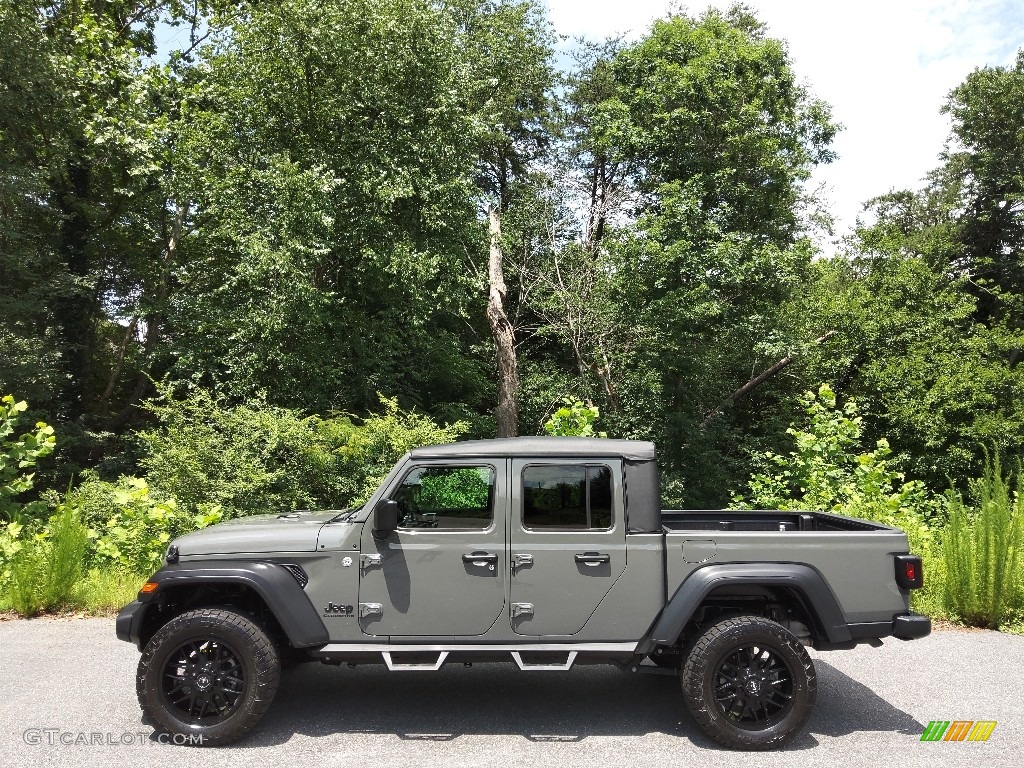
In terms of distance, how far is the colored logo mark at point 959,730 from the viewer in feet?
14.6

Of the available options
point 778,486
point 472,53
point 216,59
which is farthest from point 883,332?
point 216,59

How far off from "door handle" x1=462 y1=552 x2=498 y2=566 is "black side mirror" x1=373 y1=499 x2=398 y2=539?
489 mm

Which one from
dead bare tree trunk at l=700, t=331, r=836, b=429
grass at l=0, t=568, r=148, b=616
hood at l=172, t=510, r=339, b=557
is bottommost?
grass at l=0, t=568, r=148, b=616

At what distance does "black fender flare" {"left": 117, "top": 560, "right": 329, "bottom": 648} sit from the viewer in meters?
4.34

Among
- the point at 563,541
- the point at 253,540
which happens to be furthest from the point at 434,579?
the point at 253,540

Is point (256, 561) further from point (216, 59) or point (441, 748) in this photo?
point (216, 59)

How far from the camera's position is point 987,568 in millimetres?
7023

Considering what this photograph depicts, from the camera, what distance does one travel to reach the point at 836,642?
4383mm

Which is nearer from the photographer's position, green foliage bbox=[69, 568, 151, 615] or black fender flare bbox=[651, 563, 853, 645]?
black fender flare bbox=[651, 563, 853, 645]

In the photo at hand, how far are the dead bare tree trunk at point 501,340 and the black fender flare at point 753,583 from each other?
14694 millimetres

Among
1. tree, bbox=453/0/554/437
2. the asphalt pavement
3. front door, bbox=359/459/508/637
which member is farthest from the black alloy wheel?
tree, bbox=453/0/554/437

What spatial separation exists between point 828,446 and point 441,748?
7.85 meters

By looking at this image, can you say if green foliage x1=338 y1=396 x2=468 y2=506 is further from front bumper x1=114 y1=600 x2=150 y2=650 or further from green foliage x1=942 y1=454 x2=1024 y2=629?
green foliage x1=942 y1=454 x2=1024 y2=629

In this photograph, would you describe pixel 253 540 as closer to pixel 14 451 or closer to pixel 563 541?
pixel 563 541
